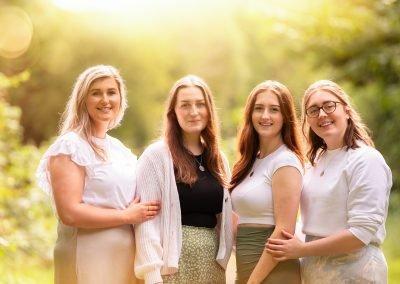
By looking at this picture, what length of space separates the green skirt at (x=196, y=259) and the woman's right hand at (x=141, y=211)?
174mm

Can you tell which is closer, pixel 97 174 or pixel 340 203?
pixel 340 203

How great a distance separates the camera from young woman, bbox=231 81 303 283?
3674mm

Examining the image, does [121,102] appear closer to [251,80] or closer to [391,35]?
[391,35]

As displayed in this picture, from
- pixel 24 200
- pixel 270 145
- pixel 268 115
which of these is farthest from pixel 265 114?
pixel 24 200

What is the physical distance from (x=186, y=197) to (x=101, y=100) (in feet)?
2.13

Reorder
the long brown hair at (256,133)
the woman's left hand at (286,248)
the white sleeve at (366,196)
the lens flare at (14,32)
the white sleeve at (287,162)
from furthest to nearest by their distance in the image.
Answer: the lens flare at (14,32), the long brown hair at (256,133), the white sleeve at (287,162), the woman's left hand at (286,248), the white sleeve at (366,196)

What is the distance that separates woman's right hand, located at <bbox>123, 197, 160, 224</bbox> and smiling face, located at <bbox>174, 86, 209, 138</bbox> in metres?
0.43

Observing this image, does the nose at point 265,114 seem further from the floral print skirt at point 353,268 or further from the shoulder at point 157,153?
the floral print skirt at point 353,268

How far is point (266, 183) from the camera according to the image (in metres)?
3.77

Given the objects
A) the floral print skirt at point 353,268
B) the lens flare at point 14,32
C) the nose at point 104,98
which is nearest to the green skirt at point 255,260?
the floral print skirt at point 353,268

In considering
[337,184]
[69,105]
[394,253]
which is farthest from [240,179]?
[394,253]

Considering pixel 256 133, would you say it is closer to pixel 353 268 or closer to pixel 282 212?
pixel 282 212

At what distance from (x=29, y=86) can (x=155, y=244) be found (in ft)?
42.5

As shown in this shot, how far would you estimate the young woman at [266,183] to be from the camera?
367cm
